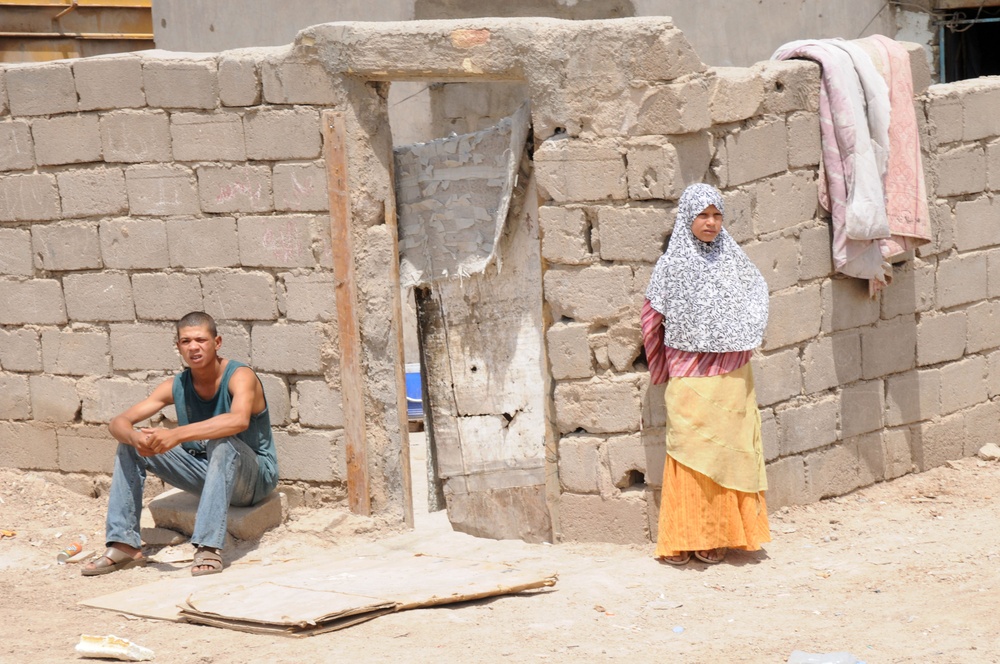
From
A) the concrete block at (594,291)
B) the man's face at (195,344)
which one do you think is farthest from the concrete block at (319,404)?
the concrete block at (594,291)

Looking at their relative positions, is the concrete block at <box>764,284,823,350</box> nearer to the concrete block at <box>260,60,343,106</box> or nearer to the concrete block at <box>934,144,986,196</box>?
the concrete block at <box>934,144,986,196</box>

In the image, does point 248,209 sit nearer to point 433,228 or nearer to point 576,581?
point 433,228

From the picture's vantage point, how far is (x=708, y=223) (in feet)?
17.7

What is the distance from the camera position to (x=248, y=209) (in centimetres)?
618

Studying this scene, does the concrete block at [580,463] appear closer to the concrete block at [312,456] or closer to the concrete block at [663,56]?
the concrete block at [312,456]

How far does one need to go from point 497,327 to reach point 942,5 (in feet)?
18.7

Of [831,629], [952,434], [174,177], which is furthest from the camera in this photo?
[952,434]

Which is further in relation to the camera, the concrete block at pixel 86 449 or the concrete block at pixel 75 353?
the concrete block at pixel 86 449

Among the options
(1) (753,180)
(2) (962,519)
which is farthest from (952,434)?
(1) (753,180)

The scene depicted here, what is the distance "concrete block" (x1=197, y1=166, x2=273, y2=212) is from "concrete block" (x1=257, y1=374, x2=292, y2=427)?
2.83 ft

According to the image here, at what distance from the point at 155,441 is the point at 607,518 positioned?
2.14 metres

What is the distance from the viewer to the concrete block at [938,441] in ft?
22.7

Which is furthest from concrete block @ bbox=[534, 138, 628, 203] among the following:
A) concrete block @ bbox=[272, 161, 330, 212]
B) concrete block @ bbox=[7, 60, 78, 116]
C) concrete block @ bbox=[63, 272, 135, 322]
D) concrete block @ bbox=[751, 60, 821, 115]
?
concrete block @ bbox=[7, 60, 78, 116]

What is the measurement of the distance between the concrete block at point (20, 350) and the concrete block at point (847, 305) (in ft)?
14.0
